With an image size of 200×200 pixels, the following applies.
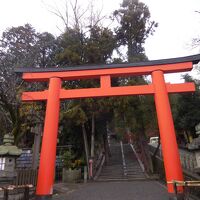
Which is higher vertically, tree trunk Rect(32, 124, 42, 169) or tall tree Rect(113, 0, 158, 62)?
tall tree Rect(113, 0, 158, 62)

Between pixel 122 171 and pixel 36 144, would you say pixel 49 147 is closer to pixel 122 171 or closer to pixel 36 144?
pixel 36 144

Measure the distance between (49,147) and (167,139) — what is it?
174 inches

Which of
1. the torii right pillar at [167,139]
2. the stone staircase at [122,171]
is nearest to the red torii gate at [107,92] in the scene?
the torii right pillar at [167,139]

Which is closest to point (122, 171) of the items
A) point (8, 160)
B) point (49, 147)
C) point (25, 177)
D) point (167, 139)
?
point (167, 139)

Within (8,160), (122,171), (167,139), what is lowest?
(122,171)

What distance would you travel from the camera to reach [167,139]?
8.94 m

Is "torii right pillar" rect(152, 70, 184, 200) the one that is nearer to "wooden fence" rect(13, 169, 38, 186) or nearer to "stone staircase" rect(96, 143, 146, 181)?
"wooden fence" rect(13, 169, 38, 186)

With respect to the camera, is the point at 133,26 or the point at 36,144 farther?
the point at 133,26

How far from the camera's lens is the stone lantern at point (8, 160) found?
30.1 feet

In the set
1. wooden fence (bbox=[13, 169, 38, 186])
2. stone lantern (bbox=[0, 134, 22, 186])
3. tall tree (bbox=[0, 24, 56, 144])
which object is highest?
tall tree (bbox=[0, 24, 56, 144])

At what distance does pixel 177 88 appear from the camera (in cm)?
990

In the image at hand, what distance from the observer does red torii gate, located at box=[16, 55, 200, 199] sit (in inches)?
342

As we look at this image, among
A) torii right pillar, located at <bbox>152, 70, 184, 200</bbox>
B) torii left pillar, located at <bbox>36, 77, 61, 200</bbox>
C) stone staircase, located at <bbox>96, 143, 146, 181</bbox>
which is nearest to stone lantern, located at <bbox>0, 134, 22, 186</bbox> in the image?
torii left pillar, located at <bbox>36, 77, 61, 200</bbox>

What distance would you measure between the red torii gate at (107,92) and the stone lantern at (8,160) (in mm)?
1301
